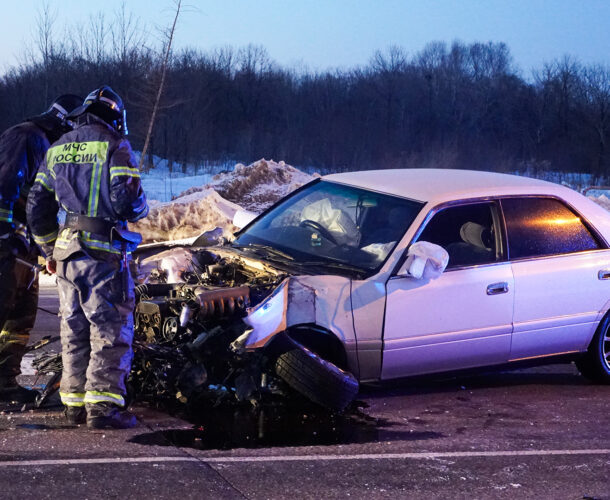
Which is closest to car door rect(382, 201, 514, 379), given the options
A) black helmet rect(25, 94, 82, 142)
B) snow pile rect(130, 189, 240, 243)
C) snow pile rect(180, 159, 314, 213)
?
black helmet rect(25, 94, 82, 142)

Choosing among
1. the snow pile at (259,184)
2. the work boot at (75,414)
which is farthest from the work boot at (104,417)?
the snow pile at (259,184)

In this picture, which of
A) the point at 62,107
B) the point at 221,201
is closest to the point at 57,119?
the point at 62,107

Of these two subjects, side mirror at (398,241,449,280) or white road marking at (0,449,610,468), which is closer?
white road marking at (0,449,610,468)

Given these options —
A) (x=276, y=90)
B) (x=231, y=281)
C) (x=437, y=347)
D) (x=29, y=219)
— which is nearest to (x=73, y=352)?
(x=29, y=219)

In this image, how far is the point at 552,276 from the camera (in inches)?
237

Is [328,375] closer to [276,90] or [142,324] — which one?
[142,324]

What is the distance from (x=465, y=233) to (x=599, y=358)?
4.86 feet

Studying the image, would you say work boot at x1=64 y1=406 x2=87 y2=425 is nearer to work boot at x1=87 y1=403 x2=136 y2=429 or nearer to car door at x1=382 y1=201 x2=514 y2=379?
work boot at x1=87 y1=403 x2=136 y2=429

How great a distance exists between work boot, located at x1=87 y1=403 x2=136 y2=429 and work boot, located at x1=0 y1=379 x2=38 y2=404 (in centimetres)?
70

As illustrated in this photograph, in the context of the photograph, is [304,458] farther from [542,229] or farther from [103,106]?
[542,229]

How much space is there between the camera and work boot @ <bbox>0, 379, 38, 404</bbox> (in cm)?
544

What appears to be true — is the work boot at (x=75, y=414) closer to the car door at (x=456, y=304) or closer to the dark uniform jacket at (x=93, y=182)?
the dark uniform jacket at (x=93, y=182)

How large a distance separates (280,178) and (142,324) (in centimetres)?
1281

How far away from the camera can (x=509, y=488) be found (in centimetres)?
429
